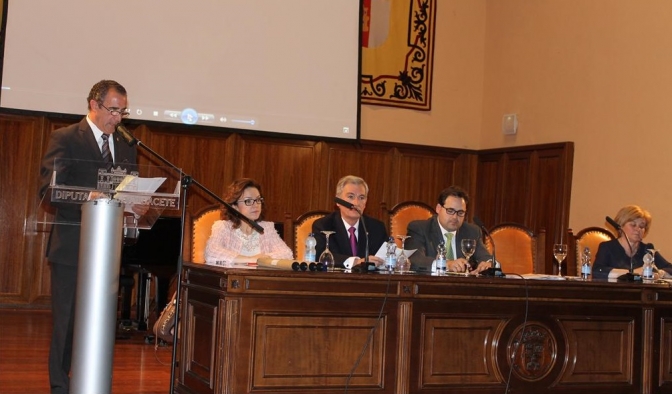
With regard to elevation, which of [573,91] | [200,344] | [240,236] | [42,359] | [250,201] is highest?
[573,91]

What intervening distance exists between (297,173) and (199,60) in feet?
5.10

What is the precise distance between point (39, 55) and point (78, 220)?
4.16 meters

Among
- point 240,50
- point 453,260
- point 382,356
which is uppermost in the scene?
point 240,50

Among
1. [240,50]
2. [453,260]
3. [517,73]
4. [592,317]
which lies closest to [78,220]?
[453,260]

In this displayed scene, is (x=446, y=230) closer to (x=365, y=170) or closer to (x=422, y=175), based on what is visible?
(x=365, y=170)

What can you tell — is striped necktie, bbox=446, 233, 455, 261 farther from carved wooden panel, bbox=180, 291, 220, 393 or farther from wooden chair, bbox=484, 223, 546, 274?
carved wooden panel, bbox=180, 291, 220, 393

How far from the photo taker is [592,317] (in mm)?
4828

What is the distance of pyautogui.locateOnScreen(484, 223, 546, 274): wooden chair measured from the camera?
5.91 meters

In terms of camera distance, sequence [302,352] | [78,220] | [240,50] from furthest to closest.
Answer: [240,50] < [302,352] < [78,220]

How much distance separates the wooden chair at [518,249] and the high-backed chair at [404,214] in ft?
1.69

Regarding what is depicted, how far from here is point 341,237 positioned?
5109mm

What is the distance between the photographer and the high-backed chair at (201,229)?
4902mm

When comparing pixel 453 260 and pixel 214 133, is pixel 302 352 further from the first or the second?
pixel 214 133

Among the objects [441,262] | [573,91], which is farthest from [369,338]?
[573,91]
